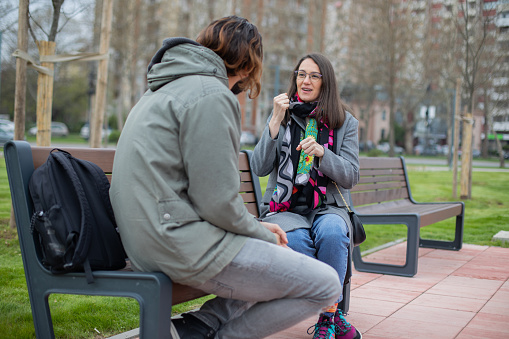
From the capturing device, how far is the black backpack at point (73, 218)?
7.07 ft

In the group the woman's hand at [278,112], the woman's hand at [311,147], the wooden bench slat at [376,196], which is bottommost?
the wooden bench slat at [376,196]

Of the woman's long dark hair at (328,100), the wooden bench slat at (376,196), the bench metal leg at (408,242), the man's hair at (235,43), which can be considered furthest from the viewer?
the wooden bench slat at (376,196)

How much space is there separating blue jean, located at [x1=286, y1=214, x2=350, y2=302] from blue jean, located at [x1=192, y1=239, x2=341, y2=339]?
2.37 ft

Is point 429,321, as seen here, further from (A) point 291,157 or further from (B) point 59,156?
(B) point 59,156

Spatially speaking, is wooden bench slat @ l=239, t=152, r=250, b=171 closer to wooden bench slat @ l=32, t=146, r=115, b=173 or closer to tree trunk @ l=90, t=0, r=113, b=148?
wooden bench slat @ l=32, t=146, r=115, b=173

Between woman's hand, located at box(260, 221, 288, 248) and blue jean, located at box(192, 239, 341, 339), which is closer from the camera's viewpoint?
blue jean, located at box(192, 239, 341, 339)

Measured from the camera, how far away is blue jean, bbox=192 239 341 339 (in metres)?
2.27

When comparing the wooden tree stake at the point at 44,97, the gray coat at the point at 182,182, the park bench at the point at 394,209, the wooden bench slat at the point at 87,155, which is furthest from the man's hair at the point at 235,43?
the wooden tree stake at the point at 44,97

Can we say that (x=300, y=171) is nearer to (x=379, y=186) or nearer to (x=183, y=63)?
(x=183, y=63)

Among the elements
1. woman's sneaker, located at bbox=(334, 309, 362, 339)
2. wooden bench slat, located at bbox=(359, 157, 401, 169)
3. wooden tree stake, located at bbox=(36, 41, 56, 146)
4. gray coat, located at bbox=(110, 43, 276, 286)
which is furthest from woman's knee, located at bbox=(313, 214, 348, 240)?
wooden tree stake, located at bbox=(36, 41, 56, 146)

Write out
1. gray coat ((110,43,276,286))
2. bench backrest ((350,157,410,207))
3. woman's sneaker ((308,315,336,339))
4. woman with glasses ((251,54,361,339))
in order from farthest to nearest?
bench backrest ((350,157,410,207)) < woman with glasses ((251,54,361,339)) < woman's sneaker ((308,315,336,339)) < gray coat ((110,43,276,286))

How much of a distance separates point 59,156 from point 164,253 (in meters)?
0.58

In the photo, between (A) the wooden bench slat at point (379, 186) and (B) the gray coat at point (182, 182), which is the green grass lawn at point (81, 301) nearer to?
(A) the wooden bench slat at point (379, 186)

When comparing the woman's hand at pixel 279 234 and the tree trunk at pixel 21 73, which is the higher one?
the tree trunk at pixel 21 73
